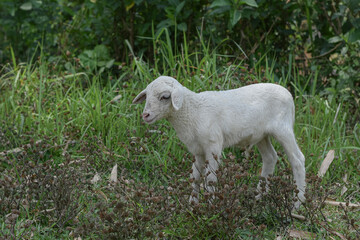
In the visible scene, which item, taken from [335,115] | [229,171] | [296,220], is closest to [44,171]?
[229,171]

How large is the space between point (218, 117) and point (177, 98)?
378mm

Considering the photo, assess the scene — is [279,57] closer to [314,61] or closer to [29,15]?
[314,61]

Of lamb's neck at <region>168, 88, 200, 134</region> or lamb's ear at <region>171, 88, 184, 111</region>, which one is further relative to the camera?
lamb's neck at <region>168, 88, 200, 134</region>

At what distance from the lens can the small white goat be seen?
3469 millimetres

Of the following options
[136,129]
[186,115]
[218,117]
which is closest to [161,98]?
[186,115]

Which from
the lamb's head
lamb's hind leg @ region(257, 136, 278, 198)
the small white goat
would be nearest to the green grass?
lamb's hind leg @ region(257, 136, 278, 198)

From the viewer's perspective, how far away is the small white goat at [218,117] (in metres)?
3.47

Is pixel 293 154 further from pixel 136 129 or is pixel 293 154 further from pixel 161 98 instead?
pixel 136 129

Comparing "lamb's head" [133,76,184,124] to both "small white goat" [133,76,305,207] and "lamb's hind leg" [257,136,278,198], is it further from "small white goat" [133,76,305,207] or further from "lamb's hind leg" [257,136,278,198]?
"lamb's hind leg" [257,136,278,198]

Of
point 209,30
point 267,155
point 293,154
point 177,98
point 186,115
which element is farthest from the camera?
point 209,30

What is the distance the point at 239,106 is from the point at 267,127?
0.27 metres

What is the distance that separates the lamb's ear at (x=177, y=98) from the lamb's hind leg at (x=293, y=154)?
32.5 inches

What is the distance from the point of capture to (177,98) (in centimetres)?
344

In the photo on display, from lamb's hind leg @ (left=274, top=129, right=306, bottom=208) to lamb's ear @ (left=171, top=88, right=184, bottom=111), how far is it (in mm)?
825
